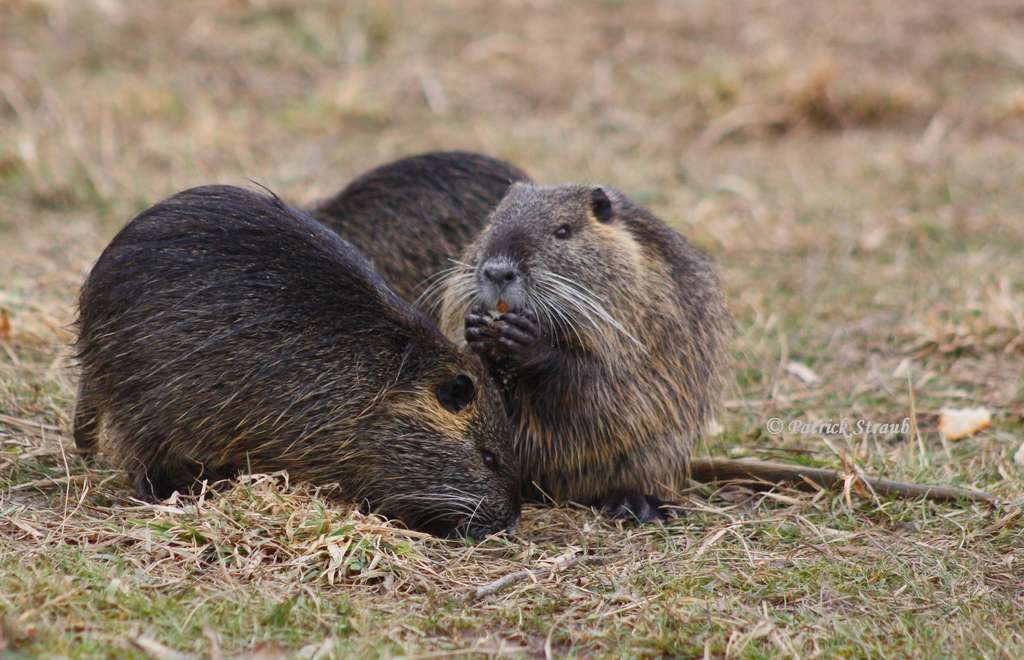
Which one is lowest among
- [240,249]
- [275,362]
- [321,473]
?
[321,473]

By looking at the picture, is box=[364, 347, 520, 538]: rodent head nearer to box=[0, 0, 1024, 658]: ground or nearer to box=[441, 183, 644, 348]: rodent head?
box=[0, 0, 1024, 658]: ground

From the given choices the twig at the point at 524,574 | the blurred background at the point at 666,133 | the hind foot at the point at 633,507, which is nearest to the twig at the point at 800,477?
the hind foot at the point at 633,507

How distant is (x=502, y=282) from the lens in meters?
3.83

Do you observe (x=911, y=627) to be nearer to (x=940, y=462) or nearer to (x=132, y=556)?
(x=940, y=462)

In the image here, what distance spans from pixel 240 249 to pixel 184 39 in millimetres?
5953

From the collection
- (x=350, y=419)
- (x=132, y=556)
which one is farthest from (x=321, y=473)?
(x=132, y=556)

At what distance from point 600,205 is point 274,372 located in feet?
3.99

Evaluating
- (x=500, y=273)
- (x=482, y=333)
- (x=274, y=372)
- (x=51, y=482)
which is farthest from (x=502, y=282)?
(x=51, y=482)

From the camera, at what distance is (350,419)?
11.9 feet

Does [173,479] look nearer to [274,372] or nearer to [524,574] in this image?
[274,372]

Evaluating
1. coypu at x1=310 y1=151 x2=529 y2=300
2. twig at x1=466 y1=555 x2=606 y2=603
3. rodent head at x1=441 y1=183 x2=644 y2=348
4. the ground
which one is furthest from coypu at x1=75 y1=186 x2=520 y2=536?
coypu at x1=310 y1=151 x2=529 y2=300

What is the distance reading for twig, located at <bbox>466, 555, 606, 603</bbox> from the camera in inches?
124

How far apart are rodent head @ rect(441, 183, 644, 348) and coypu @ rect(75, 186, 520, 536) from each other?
266 millimetres

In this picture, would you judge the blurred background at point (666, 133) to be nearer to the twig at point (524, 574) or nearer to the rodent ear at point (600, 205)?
the rodent ear at point (600, 205)
